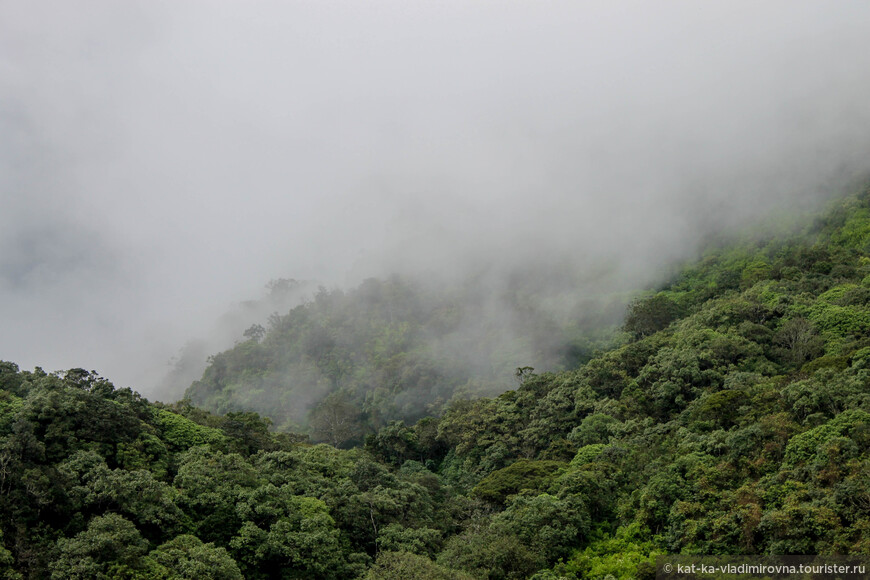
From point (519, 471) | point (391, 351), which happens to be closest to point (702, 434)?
point (519, 471)

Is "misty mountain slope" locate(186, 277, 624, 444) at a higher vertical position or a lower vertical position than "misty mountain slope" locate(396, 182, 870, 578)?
higher

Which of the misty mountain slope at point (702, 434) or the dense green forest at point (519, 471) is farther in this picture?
the misty mountain slope at point (702, 434)

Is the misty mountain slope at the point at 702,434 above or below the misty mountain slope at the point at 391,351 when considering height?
below

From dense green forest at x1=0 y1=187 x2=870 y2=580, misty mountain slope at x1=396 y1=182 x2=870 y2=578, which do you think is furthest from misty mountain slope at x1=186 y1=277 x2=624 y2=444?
dense green forest at x1=0 y1=187 x2=870 y2=580

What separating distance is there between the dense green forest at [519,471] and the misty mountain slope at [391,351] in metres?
18.2

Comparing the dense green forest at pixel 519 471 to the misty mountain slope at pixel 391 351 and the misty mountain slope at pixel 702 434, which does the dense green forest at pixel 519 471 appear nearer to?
the misty mountain slope at pixel 702 434

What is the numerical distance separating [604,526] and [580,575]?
412 centimetres

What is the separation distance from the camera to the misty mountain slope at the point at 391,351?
75438 millimetres

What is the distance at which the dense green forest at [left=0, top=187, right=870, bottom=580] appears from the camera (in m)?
24.1

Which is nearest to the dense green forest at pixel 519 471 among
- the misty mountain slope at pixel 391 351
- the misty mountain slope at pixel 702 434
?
the misty mountain slope at pixel 702 434

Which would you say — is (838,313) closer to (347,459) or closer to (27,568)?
(347,459)

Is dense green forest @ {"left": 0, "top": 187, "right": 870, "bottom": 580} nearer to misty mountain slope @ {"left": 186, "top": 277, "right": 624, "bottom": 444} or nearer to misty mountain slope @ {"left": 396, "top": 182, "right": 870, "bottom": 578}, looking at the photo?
misty mountain slope @ {"left": 396, "top": 182, "right": 870, "bottom": 578}

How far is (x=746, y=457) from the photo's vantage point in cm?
2886

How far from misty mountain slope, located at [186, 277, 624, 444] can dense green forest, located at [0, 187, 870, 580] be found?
18.2 meters
